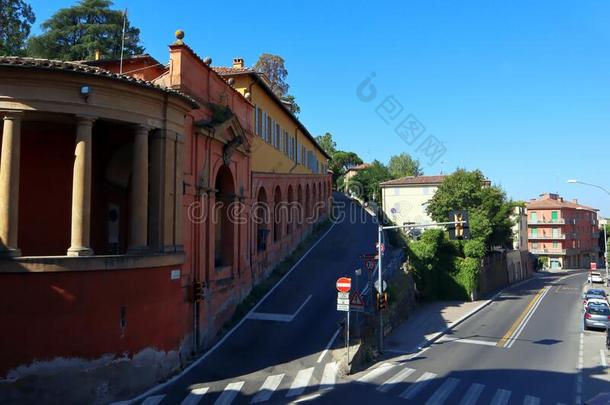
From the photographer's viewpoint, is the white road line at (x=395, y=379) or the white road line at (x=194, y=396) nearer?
the white road line at (x=194, y=396)

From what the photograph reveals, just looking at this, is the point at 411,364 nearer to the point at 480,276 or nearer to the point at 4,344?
the point at 4,344

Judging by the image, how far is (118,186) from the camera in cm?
1880

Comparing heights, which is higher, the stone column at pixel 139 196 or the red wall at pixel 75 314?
the stone column at pixel 139 196

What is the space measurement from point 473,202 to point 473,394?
34.7m

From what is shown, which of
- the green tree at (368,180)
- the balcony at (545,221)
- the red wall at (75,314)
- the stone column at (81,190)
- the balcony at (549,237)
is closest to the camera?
the red wall at (75,314)

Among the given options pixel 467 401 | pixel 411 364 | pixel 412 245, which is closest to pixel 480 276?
pixel 412 245

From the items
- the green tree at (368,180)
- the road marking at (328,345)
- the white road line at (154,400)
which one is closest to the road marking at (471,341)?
the road marking at (328,345)

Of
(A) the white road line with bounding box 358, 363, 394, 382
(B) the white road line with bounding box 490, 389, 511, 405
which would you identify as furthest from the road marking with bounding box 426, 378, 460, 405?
(A) the white road line with bounding box 358, 363, 394, 382

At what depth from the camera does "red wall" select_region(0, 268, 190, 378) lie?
42.3ft

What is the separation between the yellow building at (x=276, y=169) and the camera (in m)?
27.7

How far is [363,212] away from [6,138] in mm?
57909

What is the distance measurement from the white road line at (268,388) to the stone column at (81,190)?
21.2 ft

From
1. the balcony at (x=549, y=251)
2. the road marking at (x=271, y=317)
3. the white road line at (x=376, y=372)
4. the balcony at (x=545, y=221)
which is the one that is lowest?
the white road line at (x=376, y=372)

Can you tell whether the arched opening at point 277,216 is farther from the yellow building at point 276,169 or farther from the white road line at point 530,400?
the white road line at point 530,400
